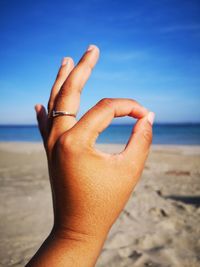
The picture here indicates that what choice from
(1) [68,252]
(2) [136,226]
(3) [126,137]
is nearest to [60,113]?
(1) [68,252]

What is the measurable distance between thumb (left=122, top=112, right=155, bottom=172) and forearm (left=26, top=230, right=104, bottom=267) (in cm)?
41

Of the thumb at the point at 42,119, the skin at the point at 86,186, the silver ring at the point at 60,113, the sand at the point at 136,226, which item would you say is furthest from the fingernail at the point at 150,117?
the sand at the point at 136,226

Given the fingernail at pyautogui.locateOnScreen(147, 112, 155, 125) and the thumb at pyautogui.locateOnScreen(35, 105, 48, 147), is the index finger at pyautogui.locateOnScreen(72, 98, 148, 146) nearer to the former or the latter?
the fingernail at pyautogui.locateOnScreen(147, 112, 155, 125)

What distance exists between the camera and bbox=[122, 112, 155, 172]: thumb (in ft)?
3.48

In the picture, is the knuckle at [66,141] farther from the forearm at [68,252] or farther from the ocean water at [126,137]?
the ocean water at [126,137]

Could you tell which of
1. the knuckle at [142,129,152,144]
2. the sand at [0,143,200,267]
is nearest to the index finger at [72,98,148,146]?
the knuckle at [142,129,152,144]

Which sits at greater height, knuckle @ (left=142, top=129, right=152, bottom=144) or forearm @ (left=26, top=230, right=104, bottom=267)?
knuckle @ (left=142, top=129, right=152, bottom=144)

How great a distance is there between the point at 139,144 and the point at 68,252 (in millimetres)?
592

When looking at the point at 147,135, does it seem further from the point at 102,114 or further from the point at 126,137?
the point at 126,137

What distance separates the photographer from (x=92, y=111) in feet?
3.38

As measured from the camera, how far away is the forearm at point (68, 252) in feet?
3.00

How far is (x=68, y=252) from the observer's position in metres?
0.94

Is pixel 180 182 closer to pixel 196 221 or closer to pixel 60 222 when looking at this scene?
pixel 196 221

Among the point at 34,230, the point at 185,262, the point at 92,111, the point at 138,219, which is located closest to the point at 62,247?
the point at 92,111
